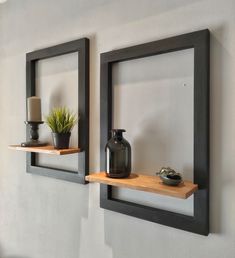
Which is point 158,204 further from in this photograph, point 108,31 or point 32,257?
point 32,257

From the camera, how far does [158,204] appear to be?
997 mm

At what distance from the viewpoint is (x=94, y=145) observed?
3.87ft

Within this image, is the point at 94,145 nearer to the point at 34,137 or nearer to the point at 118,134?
the point at 118,134

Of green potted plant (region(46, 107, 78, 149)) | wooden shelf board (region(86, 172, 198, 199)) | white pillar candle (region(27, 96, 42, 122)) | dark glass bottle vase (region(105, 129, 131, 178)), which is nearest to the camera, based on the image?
wooden shelf board (region(86, 172, 198, 199))

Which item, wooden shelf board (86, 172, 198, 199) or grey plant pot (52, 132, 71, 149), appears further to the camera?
grey plant pot (52, 132, 71, 149)

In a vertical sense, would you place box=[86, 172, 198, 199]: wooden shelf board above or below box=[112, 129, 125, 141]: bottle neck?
below

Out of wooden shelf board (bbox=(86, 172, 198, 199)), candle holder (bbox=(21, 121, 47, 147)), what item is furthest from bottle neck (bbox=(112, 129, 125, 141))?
candle holder (bbox=(21, 121, 47, 147))

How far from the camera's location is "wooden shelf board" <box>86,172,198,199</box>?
2.61 feet

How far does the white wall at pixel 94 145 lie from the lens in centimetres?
86

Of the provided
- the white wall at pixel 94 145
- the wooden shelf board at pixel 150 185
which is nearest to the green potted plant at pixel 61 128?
the white wall at pixel 94 145

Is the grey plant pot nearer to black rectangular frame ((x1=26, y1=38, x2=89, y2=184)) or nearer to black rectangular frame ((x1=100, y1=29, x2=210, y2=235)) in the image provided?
black rectangular frame ((x1=26, y1=38, x2=89, y2=184))

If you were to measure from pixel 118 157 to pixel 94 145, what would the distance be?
0.23 meters

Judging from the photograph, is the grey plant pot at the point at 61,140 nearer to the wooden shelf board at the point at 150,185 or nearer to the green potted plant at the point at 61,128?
the green potted plant at the point at 61,128

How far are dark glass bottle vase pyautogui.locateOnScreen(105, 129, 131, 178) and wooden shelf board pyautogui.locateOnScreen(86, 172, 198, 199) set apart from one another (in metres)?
0.03
